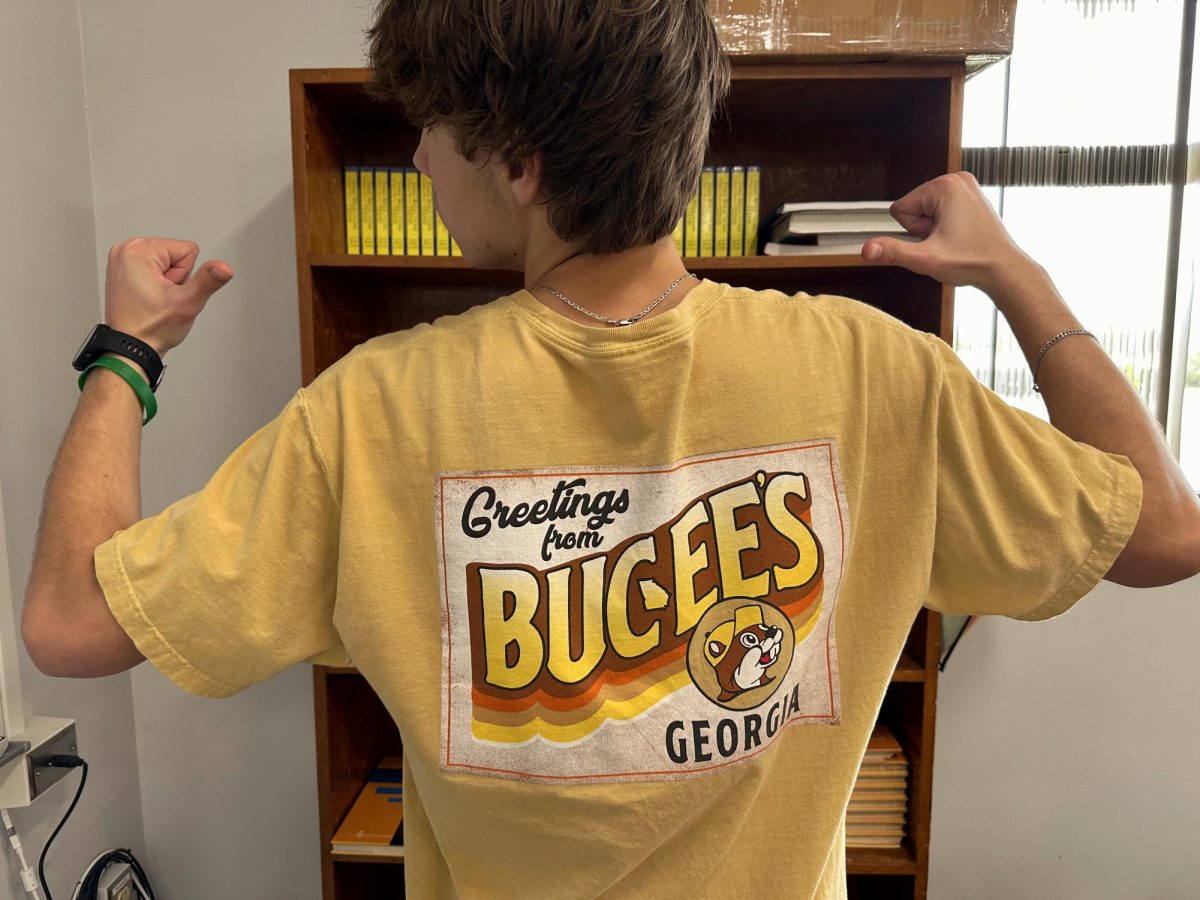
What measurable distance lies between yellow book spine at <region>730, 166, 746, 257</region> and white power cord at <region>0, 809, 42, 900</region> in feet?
5.68

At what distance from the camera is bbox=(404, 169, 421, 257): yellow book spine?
1.56 m

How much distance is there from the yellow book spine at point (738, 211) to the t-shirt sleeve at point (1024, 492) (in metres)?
0.95

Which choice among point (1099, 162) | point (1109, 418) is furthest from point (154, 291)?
point (1099, 162)

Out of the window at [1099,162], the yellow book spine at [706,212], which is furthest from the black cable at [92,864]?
the window at [1099,162]

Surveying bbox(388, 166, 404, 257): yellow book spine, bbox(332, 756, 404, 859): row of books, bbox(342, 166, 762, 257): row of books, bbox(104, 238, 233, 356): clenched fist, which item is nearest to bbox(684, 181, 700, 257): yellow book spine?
bbox(342, 166, 762, 257): row of books

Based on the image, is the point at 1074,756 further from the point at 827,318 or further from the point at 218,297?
the point at 218,297

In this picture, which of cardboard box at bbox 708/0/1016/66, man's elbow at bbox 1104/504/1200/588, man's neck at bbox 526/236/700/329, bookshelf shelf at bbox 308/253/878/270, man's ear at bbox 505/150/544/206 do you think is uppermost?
cardboard box at bbox 708/0/1016/66

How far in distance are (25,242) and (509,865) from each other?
157 cm

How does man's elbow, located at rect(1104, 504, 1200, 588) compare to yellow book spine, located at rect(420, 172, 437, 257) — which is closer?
man's elbow, located at rect(1104, 504, 1200, 588)

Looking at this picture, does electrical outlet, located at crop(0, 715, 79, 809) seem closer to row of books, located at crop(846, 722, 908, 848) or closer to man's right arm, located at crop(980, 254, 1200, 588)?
row of books, located at crop(846, 722, 908, 848)

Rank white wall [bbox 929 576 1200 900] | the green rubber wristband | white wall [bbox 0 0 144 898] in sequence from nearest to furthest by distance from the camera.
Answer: the green rubber wristband → white wall [bbox 0 0 144 898] → white wall [bbox 929 576 1200 900]

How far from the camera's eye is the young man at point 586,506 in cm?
60

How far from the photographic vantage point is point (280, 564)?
2.01 feet

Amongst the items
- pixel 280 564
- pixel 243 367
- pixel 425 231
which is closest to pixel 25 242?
pixel 243 367
